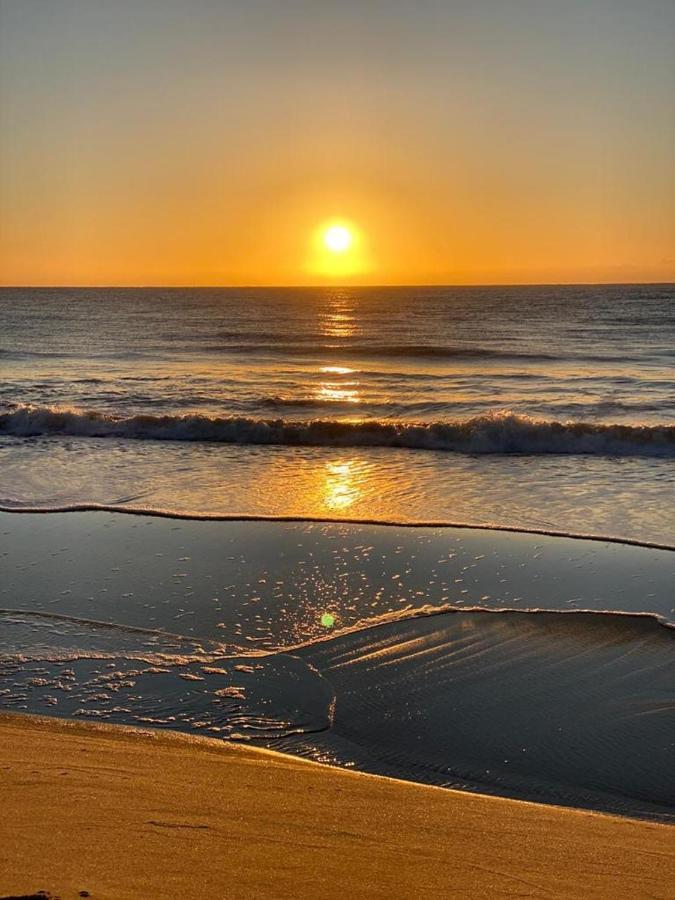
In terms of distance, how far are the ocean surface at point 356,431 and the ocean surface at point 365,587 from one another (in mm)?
87

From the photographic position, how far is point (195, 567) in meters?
8.02

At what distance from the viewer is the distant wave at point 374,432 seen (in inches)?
616

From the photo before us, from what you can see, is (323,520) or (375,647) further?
(323,520)

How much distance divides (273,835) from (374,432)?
44.0ft

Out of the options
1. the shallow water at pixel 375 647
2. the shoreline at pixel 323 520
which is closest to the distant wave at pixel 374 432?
the shoreline at pixel 323 520

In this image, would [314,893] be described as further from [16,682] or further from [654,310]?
[654,310]

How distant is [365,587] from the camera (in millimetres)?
7570

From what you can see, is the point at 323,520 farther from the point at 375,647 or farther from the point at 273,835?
the point at 273,835

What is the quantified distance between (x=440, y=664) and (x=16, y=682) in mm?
2908

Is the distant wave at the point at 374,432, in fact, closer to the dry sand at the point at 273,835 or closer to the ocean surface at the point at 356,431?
the ocean surface at the point at 356,431

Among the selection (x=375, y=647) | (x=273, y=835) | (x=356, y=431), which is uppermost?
(x=356, y=431)

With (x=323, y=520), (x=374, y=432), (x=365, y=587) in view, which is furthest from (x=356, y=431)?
(x=365, y=587)

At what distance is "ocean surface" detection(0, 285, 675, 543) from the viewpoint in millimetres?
11000

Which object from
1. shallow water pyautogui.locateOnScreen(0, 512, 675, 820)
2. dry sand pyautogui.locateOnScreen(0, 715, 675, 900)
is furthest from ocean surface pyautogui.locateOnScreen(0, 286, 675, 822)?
dry sand pyautogui.locateOnScreen(0, 715, 675, 900)
